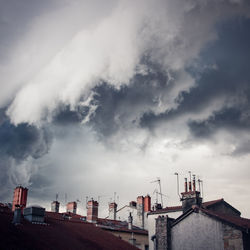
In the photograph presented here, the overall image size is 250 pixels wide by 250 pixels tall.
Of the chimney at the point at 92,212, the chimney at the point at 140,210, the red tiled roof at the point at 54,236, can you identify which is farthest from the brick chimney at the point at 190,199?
the chimney at the point at 140,210

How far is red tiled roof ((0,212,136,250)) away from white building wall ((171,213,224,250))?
620cm

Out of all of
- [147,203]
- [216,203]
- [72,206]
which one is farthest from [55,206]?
[216,203]

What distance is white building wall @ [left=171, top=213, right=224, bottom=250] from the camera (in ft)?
83.0

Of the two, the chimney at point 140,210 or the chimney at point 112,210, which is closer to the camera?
the chimney at point 140,210

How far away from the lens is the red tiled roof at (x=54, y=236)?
644 inches

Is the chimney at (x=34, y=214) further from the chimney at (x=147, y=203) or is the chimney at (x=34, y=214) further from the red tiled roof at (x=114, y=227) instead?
the chimney at (x=147, y=203)

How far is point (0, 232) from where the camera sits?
1631cm

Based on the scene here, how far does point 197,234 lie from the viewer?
2697 centimetres

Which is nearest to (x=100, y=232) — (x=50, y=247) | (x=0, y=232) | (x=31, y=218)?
(x=31, y=218)

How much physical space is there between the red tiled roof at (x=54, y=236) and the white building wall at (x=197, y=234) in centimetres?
620

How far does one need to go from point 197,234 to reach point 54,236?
13.3m

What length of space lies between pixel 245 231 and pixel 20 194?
1843 cm

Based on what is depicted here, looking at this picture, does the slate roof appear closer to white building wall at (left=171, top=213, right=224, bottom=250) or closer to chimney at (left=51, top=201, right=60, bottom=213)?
white building wall at (left=171, top=213, right=224, bottom=250)

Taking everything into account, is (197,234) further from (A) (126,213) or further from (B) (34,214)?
(A) (126,213)
